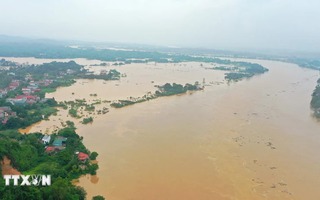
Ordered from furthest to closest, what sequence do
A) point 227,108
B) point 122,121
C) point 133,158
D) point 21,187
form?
point 227,108 < point 122,121 < point 133,158 < point 21,187

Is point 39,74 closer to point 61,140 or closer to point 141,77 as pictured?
point 141,77

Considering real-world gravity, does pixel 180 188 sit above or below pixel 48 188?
below

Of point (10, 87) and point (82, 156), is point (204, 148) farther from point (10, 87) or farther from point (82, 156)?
point (10, 87)

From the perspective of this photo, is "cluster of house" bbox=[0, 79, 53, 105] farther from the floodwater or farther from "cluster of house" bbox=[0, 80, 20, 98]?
the floodwater

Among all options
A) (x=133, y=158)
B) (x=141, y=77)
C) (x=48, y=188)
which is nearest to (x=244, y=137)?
(x=133, y=158)

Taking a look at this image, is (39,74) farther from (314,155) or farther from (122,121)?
(314,155)

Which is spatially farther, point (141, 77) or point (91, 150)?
point (141, 77)

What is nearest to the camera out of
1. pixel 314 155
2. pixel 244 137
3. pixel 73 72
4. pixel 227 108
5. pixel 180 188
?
pixel 180 188

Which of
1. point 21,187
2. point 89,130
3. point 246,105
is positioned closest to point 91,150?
point 89,130
